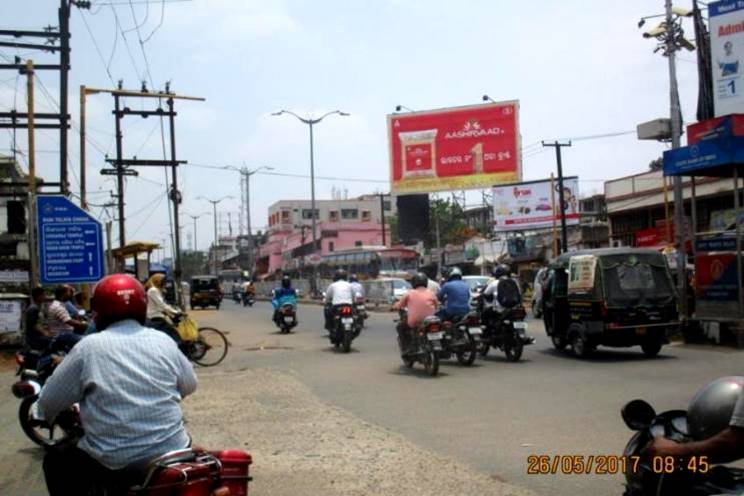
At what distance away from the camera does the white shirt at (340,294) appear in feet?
57.2

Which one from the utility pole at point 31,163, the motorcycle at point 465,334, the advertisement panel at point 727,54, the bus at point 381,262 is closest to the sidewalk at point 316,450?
the motorcycle at point 465,334

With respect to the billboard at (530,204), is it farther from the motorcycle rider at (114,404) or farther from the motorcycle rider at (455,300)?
the motorcycle rider at (114,404)

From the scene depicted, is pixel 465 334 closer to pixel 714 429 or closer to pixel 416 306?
pixel 416 306

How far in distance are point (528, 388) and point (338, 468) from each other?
4871mm

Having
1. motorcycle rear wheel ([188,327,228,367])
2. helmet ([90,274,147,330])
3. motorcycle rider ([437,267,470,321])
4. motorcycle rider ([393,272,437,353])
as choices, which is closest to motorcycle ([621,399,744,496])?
helmet ([90,274,147,330])

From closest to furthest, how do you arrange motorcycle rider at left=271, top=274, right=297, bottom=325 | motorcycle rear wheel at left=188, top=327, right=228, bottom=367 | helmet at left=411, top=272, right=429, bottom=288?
helmet at left=411, top=272, right=429, bottom=288, motorcycle rear wheel at left=188, top=327, right=228, bottom=367, motorcycle rider at left=271, top=274, right=297, bottom=325

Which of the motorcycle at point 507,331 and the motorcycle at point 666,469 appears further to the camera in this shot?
the motorcycle at point 507,331

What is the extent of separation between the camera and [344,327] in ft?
56.0

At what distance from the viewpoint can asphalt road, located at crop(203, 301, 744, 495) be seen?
280 inches

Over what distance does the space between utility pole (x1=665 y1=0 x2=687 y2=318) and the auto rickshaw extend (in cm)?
334

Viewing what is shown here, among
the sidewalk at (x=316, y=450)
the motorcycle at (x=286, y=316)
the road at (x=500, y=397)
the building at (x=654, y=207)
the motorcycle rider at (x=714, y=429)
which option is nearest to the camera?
the motorcycle rider at (x=714, y=429)

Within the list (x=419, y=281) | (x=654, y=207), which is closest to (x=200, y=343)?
(x=419, y=281)

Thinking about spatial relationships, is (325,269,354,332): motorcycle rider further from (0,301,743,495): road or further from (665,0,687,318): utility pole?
(665,0,687,318): utility pole

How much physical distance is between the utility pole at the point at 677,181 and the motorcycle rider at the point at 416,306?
6921mm
